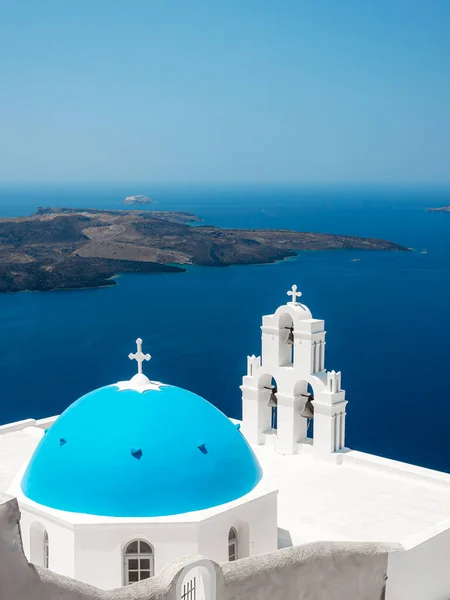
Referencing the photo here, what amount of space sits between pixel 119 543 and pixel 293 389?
21.8ft

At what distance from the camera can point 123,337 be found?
56500 millimetres

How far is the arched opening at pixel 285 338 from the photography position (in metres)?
16.8

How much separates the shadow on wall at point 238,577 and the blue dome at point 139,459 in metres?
1.14

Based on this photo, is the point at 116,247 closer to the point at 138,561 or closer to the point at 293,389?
the point at 293,389

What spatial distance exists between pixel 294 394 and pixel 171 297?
5730cm

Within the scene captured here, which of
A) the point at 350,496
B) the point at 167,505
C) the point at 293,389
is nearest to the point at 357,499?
the point at 350,496

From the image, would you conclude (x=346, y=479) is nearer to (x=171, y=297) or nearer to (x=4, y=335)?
(x=4, y=335)

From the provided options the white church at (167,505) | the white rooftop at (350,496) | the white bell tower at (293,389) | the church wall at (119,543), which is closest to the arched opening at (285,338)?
the white bell tower at (293,389)

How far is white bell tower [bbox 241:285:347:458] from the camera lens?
53.8 feet

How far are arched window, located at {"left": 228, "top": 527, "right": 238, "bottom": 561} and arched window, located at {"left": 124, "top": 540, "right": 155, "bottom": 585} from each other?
1.13m

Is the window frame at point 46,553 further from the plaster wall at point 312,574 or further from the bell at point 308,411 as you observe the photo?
the bell at point 308,411

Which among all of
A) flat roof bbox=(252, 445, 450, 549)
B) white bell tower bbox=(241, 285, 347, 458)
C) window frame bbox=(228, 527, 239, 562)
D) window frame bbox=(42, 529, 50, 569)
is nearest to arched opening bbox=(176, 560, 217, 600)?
window frame bbox=(228, 527, 239, 562)

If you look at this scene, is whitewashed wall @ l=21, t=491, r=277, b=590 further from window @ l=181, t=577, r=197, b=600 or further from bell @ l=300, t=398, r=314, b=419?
bell @ l=300, t=398, r=314, b=419

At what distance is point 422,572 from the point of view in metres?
12.3
